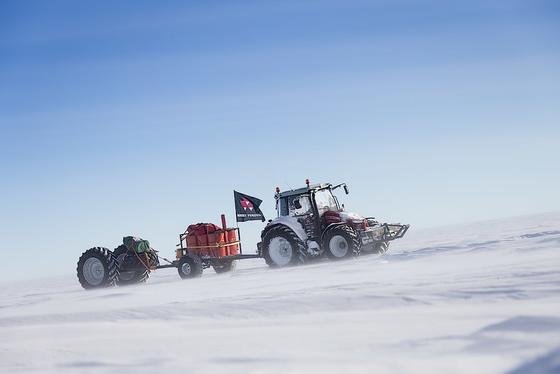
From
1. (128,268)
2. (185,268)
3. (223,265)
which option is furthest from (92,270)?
(223,265)

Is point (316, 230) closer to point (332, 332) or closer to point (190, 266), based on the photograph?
point (190, 266)

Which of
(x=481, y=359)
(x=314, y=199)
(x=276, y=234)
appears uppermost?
(x=314, y=199)

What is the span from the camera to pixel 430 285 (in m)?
5.42

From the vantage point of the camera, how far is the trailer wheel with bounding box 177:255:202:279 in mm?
13477

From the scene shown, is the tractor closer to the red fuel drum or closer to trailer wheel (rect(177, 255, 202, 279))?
the red fuel drum

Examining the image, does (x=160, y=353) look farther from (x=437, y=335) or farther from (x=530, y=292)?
(x=530, y=292)

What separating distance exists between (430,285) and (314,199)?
8.24m

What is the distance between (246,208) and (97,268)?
15.7ft

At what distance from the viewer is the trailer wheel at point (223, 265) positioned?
14.5m

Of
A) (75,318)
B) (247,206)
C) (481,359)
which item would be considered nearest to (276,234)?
(247,206)

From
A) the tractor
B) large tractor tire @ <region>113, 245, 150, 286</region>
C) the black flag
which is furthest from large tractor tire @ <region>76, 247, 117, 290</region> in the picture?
the tractor

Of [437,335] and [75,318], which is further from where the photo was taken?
[75,318]

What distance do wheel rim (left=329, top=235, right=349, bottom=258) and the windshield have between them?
116cm

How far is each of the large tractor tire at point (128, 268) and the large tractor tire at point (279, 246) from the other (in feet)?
12.4
